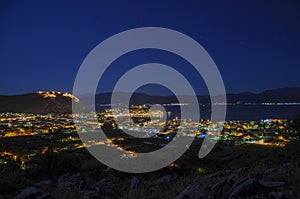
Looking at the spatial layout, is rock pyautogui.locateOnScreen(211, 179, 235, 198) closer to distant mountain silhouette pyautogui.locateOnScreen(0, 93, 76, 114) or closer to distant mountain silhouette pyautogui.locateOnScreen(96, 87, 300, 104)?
distant mountain silhouette pyautogui.locateOnScreen(0, 93, 76, 114)

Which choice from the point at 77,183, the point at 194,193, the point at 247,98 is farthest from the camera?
the point at 247,98

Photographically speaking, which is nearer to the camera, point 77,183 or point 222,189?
point 222,189

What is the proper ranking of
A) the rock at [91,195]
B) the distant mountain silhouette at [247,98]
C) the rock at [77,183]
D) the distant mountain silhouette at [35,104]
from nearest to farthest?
the rock at [91,195], the rock at [77,183], the distant mountain silhouette at [35,104], the distant mountain silhouette at [247,98]

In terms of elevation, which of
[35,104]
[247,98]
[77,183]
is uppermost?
[247,98]

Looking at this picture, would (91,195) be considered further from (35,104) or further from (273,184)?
(35,104)

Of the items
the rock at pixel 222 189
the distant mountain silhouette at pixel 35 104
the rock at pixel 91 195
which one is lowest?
the rock at pixel 91 195

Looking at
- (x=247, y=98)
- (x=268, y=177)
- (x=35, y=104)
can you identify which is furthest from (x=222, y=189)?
(x=247, y=98)

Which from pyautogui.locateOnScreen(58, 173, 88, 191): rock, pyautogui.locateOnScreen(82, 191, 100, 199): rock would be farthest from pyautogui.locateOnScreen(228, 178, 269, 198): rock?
pyautogui.locateOnScreen(58, 173, 88, 191): rock

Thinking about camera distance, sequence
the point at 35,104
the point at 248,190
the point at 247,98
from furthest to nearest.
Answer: the point at 247,98
the point at 35,104
the point at 248,190

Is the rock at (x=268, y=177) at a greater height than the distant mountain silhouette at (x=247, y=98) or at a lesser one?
lesser

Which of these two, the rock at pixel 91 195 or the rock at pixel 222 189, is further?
the rock at pixel 91 195

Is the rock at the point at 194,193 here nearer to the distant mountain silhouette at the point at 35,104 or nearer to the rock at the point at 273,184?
the rock at the point at 273,184

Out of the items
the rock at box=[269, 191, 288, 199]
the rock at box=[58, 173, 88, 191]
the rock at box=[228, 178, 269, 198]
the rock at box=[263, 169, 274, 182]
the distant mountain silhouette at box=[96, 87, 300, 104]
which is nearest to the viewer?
the rock at box=[269, 191, 288, 199]

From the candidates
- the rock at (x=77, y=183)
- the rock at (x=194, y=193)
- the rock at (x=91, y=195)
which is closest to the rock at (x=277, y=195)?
the rock at (x=194, y=193)
